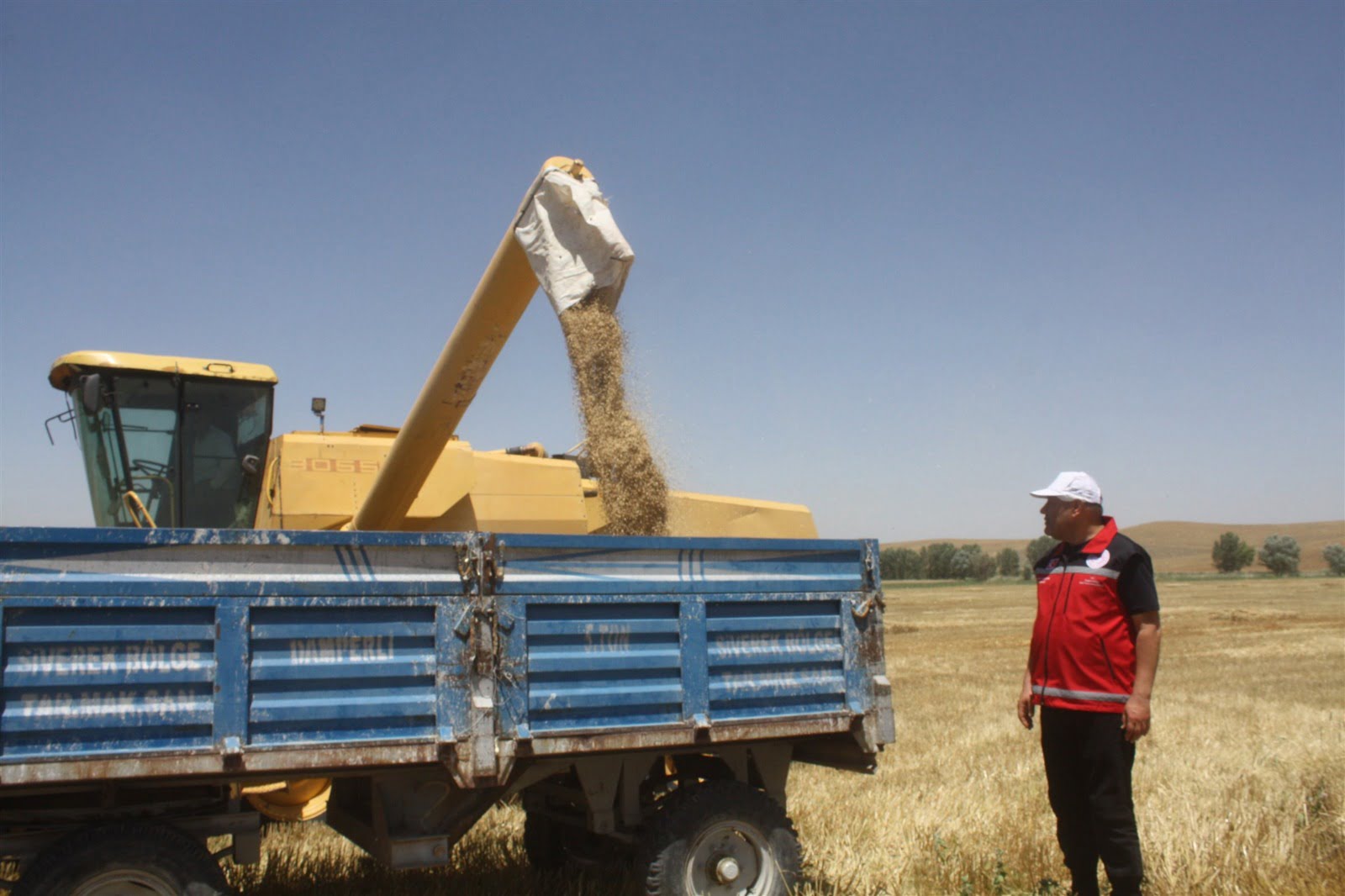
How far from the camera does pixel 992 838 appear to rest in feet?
20.1

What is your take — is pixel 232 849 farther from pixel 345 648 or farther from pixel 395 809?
pixel 345 648

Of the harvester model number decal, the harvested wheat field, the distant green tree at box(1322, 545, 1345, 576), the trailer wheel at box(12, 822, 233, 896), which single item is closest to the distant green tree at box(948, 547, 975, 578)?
the distant green tree at box(1322, 545, 1345, 576)

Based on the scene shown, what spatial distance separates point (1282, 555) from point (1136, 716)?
85762 mm

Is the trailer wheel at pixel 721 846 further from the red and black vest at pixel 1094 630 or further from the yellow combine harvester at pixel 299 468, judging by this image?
the yellow combine harvester at pixel 299 468

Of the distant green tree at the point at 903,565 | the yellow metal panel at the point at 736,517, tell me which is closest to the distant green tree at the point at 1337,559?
the distant green tree at the point at 903,565

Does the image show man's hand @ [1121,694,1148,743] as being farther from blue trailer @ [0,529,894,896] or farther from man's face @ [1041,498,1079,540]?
blue trailer @ [0,529,894,896]

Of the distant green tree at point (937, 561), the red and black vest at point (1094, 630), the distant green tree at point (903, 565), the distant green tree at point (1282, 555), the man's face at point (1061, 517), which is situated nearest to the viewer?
the red and black vest at point (1094, 630)

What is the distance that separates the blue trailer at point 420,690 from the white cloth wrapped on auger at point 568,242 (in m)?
1.30

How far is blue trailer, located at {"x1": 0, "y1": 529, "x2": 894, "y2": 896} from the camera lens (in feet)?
12.7

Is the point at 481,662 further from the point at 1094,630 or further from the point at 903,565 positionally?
the point at 903,565

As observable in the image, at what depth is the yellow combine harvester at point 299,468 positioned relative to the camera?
5949 mm

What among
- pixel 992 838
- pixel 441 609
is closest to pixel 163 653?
pixel 441 609

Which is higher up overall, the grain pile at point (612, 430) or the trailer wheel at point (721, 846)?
the grain pile at point (612, 430)

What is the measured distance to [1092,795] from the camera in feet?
15.5
